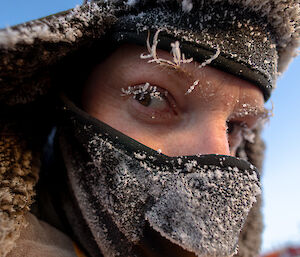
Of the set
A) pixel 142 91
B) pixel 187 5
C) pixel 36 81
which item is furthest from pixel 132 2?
pixel 36 81

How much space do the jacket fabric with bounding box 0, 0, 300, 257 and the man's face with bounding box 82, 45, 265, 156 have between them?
16cm

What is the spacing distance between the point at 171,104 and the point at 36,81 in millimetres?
451

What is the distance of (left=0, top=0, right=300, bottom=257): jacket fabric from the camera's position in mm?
680

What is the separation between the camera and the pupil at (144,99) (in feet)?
2.89

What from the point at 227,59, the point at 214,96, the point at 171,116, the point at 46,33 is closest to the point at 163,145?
the point at 171,116

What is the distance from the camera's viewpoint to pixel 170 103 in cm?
88

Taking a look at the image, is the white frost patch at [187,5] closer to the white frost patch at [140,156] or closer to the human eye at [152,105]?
the human eye at [152,105]

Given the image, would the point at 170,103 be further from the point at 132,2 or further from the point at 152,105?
the point at 132,2

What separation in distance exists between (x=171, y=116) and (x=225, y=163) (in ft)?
0.78

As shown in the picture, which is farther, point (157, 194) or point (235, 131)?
point (235, 131)

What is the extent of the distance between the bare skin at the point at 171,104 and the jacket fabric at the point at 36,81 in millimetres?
159

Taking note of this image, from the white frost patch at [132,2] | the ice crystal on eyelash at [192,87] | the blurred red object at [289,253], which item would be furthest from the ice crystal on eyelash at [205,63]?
the blurred red object at [289,253]

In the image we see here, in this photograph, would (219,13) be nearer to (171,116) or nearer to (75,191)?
(171,116)

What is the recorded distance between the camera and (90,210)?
858 millimetres
